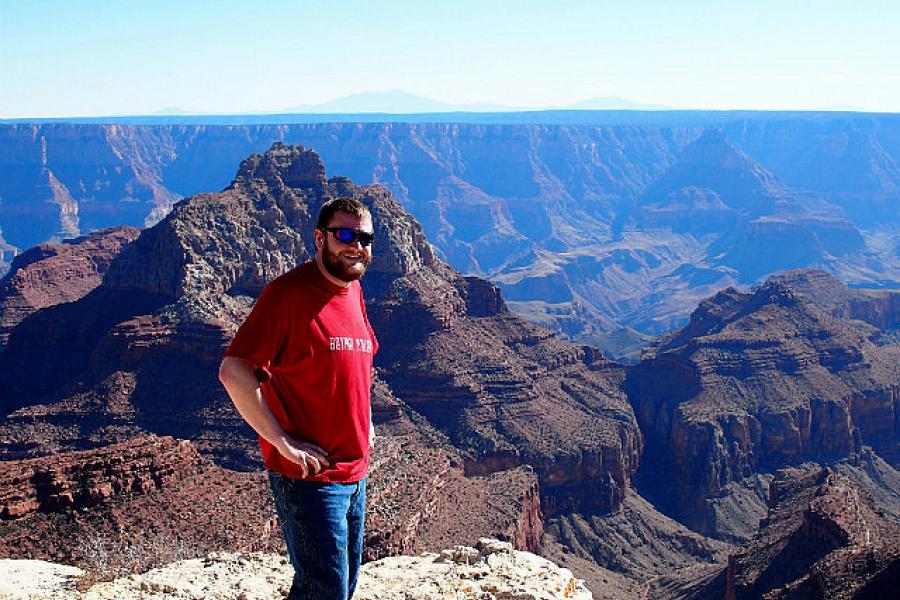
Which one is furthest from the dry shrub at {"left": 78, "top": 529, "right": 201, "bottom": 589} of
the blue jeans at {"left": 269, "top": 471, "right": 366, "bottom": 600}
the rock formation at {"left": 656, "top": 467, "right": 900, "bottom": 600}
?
the rock formation at {"left": 656, "top": 467, "right": 900, "bottom": 600}

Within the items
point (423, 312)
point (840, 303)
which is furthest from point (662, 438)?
point (840, 303)

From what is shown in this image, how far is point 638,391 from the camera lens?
10612 centimetres

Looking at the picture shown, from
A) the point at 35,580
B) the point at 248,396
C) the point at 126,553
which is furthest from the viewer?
the point at 126,553

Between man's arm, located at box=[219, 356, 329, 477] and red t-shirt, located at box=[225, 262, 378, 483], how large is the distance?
150 millimetres

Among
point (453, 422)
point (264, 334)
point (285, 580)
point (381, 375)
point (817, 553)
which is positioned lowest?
point (453, 422)

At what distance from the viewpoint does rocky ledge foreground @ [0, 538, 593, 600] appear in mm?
19234

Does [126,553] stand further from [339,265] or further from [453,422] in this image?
[453,422]

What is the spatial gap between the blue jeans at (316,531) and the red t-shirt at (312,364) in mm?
188

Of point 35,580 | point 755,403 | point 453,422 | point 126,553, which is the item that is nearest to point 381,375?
point 453,422

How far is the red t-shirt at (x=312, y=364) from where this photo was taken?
13.4m

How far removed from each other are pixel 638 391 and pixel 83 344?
53603 millimetres

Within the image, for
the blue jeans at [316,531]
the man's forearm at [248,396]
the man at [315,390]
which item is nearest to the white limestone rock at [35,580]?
the blue jeans at [316,531]

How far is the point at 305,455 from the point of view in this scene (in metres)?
13.4

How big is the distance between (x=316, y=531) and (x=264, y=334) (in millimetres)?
2658
